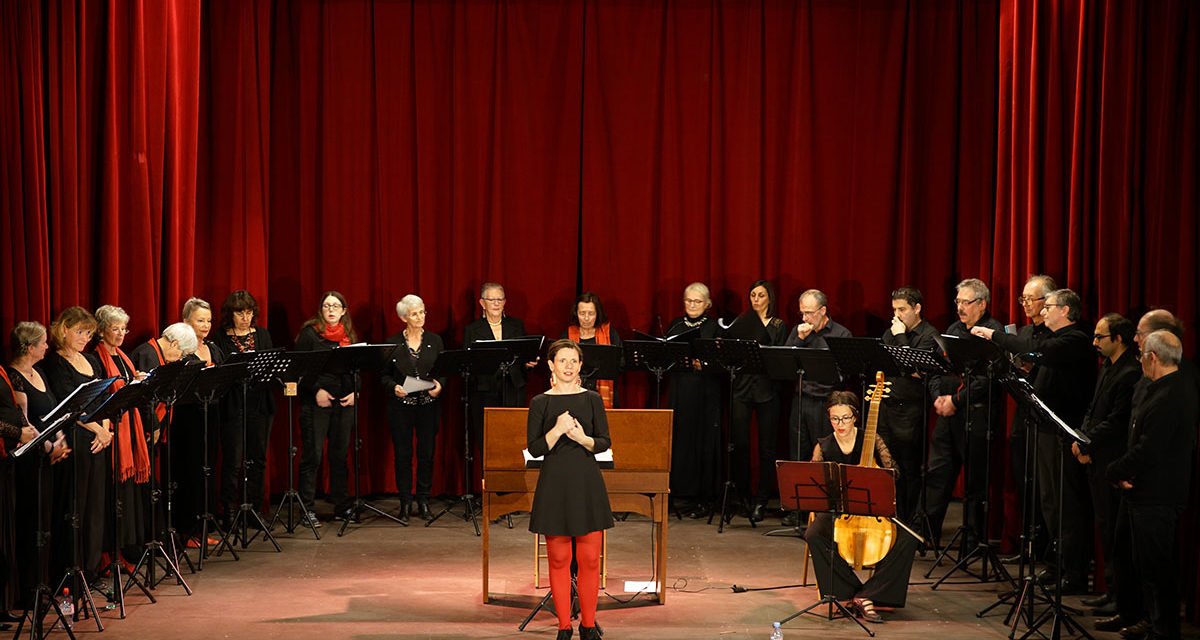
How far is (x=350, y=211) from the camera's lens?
395 inches

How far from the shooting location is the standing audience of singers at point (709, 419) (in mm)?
5898

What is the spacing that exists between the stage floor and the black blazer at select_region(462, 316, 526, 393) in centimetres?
119

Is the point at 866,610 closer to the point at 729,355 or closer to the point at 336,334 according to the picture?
the point at 729,355

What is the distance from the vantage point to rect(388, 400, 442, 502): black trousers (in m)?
9.09

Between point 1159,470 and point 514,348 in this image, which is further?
point 514,348

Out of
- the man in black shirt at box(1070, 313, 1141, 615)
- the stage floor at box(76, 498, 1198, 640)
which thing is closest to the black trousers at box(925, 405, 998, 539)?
the stage floor at box(76, 498, 1198, 640)

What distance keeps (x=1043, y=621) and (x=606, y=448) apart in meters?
2.44

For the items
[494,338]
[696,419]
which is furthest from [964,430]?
[494,338]

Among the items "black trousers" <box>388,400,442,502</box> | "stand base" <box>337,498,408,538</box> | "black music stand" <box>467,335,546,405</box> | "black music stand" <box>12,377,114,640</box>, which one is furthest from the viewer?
"black trousers" <box>388,400,442,502</box>

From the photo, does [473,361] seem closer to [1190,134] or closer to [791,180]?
[791,180]

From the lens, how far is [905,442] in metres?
8.29

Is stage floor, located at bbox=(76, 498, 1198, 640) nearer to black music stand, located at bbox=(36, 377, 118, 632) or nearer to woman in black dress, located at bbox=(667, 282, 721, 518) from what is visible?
black music stand, located at bbox=(36, 377, 118, 632)

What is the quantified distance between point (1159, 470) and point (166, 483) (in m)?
5.95

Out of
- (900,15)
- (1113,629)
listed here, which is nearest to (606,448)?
(1113,629)
